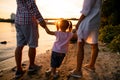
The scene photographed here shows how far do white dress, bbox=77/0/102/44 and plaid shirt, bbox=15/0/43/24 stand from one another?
1.07 meters

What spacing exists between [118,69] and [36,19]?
8.23ft

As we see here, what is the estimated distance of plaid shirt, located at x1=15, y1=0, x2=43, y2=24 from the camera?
23.2 feet

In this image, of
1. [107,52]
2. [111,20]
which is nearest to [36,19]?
A: [107,52]

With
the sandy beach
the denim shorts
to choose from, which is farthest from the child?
the sandy beach

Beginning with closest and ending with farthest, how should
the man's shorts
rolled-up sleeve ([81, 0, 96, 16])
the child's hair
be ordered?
rolled-up sleeve ([81, 0, 96, 16])
the child's hair
the man's shorts

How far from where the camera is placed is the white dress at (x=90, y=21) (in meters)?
6.70

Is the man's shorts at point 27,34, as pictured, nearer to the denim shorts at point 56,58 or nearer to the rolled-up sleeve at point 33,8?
the rolled-up sleeve at point 33,8

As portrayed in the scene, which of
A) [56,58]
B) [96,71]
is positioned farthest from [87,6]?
[96,71]

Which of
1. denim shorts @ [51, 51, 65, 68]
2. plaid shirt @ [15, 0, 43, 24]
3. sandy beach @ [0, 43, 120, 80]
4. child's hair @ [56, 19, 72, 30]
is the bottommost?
sandy beach @ [0, 43, 120, 80]

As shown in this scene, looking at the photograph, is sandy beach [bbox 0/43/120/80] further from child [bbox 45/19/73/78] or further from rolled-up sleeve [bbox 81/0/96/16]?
rolled-up sleeve [bbox 81/0/96/16]

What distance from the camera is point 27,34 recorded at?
285 inches

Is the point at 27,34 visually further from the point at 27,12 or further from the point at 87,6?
the point at 87,6

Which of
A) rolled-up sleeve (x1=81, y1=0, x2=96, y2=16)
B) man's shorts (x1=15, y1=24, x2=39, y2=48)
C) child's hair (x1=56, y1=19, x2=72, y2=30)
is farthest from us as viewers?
man's shorts (x1=15, y1=24, x2=39, y2=48)

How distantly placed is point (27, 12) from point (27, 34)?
535 millimetres
